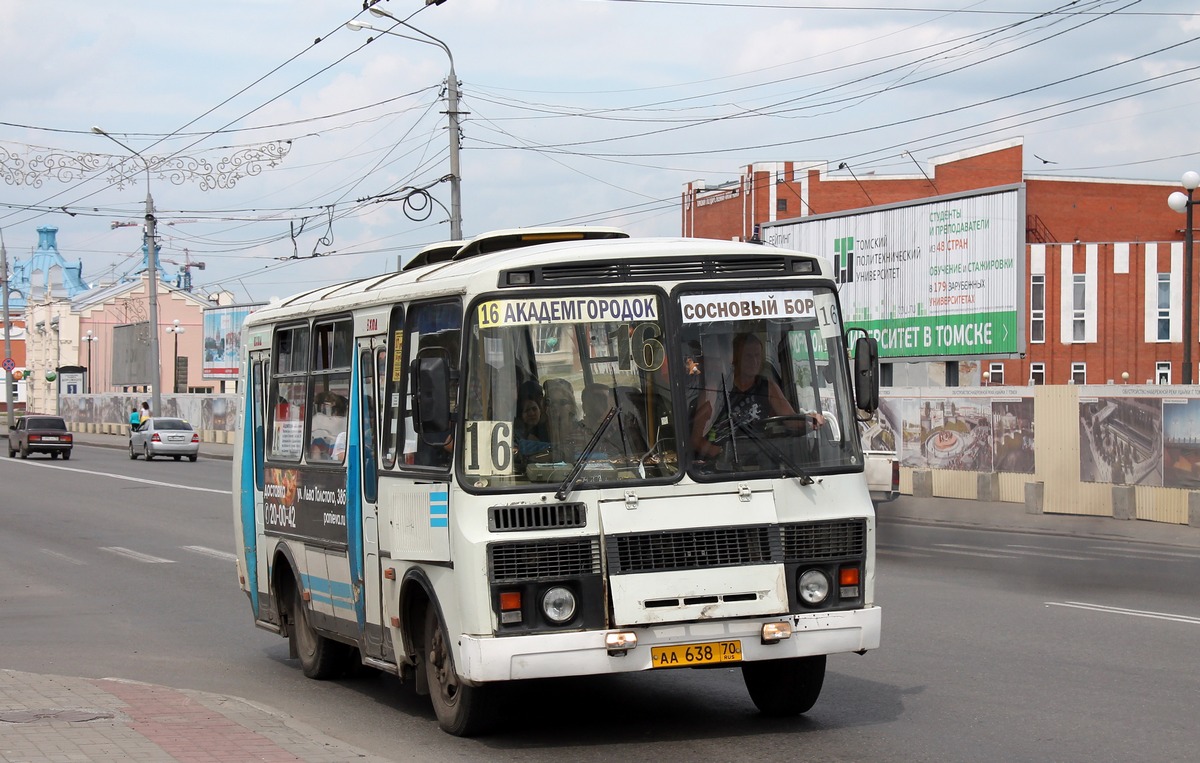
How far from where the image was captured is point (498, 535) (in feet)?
24.5

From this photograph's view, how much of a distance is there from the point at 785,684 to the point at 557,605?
5.45ft

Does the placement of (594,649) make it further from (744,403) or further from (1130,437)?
(1130,437)

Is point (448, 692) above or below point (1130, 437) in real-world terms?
below

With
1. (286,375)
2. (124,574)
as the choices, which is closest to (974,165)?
(124,574)

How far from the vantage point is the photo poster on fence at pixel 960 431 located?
27.9 meters

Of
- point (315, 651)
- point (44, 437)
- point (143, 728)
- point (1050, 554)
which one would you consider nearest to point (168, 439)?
point (44, 437)

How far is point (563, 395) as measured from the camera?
25.2ft

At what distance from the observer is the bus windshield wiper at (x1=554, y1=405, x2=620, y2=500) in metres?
7.48

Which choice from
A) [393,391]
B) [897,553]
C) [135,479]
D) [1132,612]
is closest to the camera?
[393,391]

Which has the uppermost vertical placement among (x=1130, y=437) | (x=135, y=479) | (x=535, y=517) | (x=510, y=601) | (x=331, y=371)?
(x=331, y=371)

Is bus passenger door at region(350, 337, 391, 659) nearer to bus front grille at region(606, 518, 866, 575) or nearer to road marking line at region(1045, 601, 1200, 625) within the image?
bus front grille at region(606, 518, 866, 575)

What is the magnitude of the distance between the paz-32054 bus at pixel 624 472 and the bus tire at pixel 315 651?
1.87 m

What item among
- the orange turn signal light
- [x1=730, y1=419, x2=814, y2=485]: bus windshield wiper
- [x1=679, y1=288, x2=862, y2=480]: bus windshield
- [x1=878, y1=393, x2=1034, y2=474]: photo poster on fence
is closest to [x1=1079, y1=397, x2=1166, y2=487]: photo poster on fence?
[x1=878, y1=393, x2=1034, y2=474]: photo poster on fence

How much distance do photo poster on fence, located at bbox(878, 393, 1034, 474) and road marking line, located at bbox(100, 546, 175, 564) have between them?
14.6 meters
